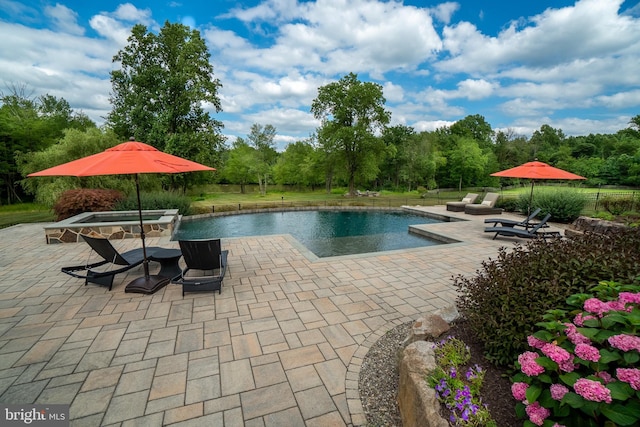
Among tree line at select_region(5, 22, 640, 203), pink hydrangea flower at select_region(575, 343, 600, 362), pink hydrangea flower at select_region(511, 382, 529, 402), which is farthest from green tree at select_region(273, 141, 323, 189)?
pink hydrangea flower at select_region(575, 343, 600, 362)

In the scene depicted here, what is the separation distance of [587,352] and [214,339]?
2886mm

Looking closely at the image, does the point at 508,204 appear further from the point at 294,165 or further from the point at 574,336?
the point at 294,165

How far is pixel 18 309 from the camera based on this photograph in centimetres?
344

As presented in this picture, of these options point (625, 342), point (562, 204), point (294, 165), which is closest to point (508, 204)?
point (562, 204)

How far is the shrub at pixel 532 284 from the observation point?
1.83 m

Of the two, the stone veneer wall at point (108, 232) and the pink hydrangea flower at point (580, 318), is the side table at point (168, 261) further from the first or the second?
the pink hydrangea flower at point (580, 318)

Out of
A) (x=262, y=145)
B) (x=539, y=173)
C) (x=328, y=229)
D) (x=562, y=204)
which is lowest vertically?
(x=328, y=229)

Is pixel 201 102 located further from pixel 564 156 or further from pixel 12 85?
pixel 564 156

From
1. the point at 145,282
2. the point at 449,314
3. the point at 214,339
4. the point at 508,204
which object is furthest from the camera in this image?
the point at 508,204

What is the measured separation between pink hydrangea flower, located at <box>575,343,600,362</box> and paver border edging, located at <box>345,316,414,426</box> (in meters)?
1.34

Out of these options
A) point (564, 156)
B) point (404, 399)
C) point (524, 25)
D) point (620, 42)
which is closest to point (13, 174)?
point (404, 399)

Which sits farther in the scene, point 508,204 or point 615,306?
point 508,204

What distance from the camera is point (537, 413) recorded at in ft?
4.12

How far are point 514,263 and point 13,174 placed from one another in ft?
90.3
